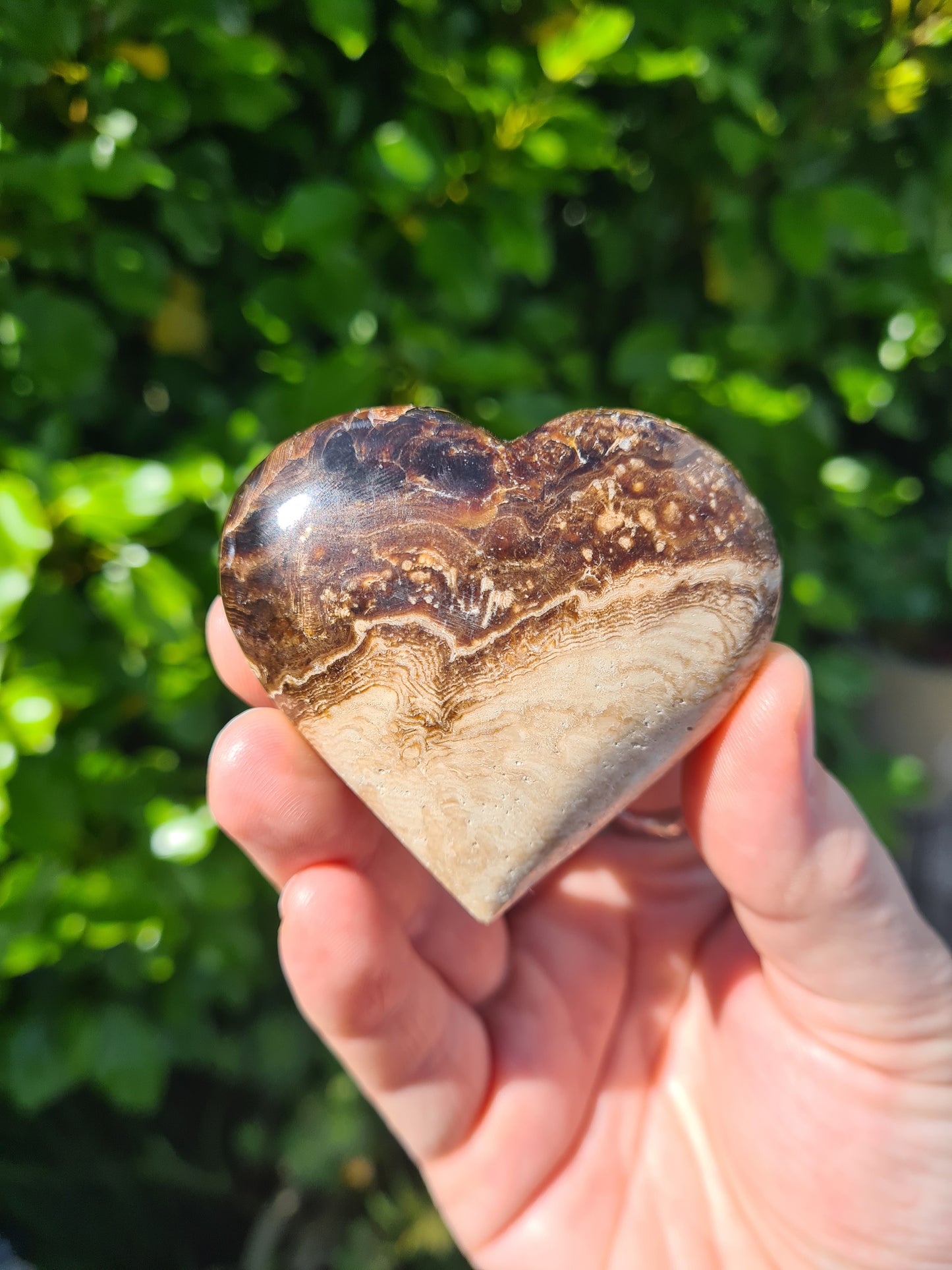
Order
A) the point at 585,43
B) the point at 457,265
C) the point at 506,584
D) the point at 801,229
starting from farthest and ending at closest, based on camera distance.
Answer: the point at 801,229 < the point at 457,265 < the point at 585,43 < the point at 506,584

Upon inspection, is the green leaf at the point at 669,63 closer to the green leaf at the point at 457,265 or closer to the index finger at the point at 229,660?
the green leaf at the point at 457,265

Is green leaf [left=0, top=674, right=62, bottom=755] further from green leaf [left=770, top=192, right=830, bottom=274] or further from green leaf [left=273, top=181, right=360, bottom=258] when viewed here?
green leaf [left=770, top=192, right=830, bottom=274]

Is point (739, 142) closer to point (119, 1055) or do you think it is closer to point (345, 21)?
point (345, 21)

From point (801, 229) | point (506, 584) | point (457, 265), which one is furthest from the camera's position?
point (801, 229)

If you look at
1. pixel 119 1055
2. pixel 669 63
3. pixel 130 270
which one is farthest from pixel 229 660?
pixel 669 63

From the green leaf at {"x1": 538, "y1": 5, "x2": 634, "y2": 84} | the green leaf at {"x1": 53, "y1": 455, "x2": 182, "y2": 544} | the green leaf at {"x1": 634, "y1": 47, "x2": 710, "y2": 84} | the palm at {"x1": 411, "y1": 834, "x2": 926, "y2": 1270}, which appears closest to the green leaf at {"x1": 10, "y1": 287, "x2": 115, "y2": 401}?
the green leaf at {"x1": 53, "y1": 455, "x2": 182, "y2": 544}

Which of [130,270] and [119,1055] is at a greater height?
[130,270]

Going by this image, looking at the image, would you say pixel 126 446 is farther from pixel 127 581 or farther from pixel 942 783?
pixel 942 783
